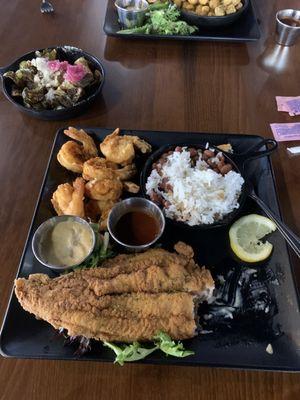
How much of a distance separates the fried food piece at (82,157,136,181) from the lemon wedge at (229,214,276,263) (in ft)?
1.98

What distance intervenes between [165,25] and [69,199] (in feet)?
5.36

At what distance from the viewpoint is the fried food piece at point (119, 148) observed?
6.03 ft

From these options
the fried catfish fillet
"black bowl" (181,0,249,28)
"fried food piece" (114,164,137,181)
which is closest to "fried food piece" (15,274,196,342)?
the fried catfish fillet

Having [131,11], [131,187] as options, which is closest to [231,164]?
[131,187]

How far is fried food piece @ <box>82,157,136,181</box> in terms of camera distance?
1727 mm

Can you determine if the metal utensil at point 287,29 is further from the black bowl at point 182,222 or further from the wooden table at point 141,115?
the black bowl at point 182,222

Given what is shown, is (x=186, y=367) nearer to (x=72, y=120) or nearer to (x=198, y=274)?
(x=198, y=274)

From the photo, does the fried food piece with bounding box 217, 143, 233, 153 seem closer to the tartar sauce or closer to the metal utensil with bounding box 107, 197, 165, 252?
the metal utensil with bounding box 107, 197, 165, 252

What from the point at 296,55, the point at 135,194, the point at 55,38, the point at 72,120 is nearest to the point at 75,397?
Answer: the point at 135,194

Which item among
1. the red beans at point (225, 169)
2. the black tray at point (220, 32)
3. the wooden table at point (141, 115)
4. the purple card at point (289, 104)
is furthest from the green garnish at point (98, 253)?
the black tray at point (220, 32)

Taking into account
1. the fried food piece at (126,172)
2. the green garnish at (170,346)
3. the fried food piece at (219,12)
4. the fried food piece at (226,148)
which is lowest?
the green garnish at (170,346)

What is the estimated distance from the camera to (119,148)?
1847 millimetres

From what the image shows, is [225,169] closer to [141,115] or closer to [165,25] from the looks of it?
[141,115]

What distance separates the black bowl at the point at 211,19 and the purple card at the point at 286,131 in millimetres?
962
